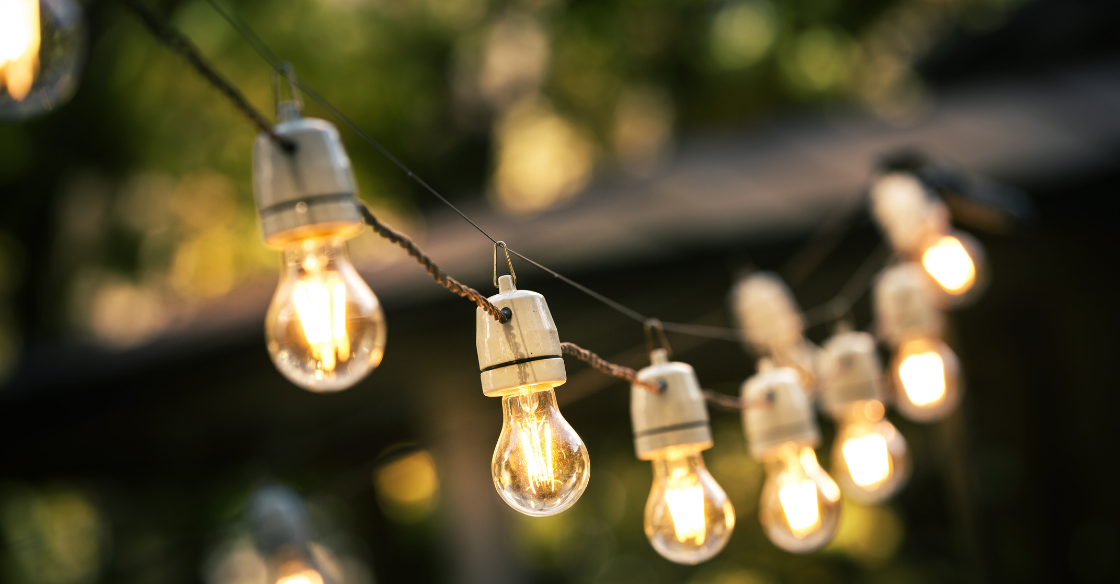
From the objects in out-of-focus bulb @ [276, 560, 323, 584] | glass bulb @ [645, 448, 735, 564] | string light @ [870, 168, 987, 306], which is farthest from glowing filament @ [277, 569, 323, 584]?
string light @ [870, 168, 987, 306]

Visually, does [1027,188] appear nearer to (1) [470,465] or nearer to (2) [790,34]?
(1) [470,465]

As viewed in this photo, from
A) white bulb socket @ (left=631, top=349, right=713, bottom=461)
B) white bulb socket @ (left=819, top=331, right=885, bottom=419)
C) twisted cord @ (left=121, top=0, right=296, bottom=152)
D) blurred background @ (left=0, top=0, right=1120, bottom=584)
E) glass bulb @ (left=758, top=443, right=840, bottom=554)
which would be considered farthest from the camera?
blurred background @ (left=0, top=0, right=1120, bottom=584)

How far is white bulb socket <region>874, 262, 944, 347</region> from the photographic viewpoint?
1559mm

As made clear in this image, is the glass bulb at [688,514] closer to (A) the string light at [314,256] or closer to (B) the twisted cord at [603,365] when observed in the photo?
(B) the twisted cord at [603,365]

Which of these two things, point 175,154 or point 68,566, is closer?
point 175,154

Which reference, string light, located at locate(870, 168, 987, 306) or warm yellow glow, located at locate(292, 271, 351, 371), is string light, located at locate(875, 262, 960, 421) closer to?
string light, located at locate(870, 168, 987, 306)

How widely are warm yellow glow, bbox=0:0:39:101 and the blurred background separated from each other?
0.76m

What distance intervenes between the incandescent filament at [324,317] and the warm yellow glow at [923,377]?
1214mm

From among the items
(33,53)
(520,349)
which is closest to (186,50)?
(33,53)

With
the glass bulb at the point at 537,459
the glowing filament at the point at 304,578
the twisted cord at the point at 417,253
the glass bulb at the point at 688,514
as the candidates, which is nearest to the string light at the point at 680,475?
the glass bulb at the point at 688,514

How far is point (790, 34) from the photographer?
214 inches

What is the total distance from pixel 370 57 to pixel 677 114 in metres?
1.90

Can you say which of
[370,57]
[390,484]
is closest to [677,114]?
[370,57]

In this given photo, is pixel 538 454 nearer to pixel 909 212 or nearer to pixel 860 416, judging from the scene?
pixel 860 416
